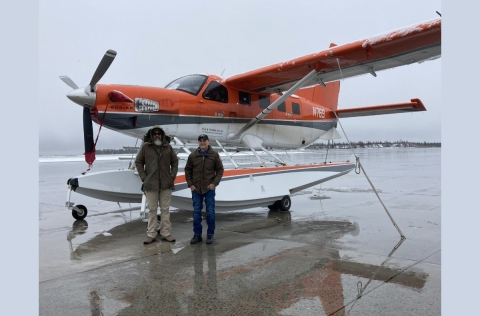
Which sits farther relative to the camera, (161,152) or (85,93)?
(85,93)

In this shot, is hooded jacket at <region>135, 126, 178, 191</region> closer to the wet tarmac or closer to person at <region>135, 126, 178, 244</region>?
person at <region>135, 126, 178, 244</region>

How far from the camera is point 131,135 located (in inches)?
285

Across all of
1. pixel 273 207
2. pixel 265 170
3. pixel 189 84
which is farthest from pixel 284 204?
pixel 189 84

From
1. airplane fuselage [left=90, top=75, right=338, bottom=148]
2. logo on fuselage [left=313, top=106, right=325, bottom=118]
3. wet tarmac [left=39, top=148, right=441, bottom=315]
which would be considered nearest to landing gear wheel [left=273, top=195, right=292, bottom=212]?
wet tarmac [left=39, top=148, right=441, bottom=315]

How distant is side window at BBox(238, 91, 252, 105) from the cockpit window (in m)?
1.08

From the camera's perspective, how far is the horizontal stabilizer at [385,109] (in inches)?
362

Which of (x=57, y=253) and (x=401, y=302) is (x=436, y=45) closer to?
(x=401, y=302)

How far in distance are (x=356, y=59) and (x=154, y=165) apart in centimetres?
454

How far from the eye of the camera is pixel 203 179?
5.27 meters

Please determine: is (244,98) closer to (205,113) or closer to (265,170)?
(205,113)

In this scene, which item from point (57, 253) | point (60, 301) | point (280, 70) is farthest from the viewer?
point (280, 70)

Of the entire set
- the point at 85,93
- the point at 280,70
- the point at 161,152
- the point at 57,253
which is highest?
the point at 280,70

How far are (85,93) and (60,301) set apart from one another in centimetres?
423

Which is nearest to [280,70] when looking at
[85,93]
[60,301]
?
[85,93]
